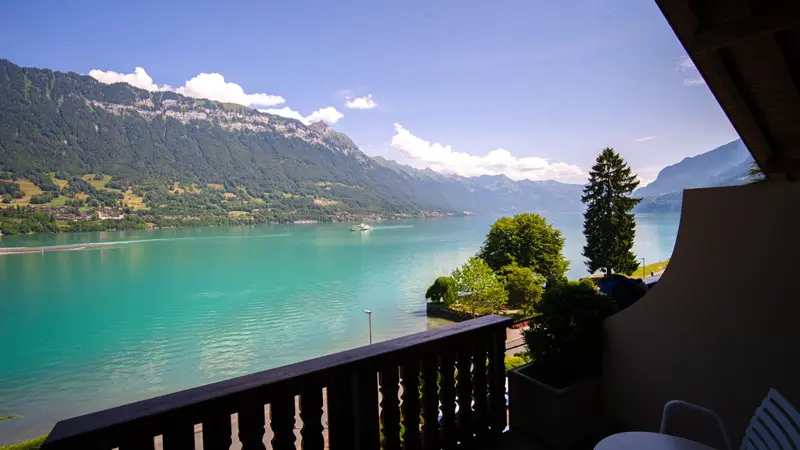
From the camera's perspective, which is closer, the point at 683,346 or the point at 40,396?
the point at 683,346

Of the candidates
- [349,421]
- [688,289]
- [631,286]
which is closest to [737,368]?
[688,289]

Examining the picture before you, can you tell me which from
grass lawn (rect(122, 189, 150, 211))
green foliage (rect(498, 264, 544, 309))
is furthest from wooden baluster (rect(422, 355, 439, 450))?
grass lawn (rect(122, 189, 150, 211))

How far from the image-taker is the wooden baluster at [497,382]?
261cm

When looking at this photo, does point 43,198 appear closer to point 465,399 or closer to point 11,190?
point 11,190

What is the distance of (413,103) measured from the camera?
40094 mm

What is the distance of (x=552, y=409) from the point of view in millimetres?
2686

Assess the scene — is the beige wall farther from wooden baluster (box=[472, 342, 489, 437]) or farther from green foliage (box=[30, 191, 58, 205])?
green foliage (box=[30, 191, 58, 205])

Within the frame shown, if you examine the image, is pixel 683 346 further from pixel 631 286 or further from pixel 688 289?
pixel 631 286

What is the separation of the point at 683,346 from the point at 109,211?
141 m

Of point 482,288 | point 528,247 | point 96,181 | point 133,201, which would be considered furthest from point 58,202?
point 482,288

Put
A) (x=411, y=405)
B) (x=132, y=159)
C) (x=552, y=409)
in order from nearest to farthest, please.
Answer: (x=411, y=405)
(x=552, y=409)
(x=132, y=159)

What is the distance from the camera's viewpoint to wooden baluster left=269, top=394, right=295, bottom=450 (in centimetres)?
162

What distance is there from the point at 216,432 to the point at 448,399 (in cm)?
135

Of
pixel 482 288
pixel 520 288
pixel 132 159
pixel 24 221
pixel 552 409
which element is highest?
pixel 132 159
